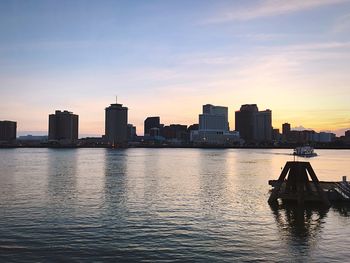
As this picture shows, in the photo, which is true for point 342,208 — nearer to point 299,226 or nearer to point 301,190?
point 301,190

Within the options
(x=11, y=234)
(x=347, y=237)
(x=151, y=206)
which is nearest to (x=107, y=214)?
(x=151, y=206)

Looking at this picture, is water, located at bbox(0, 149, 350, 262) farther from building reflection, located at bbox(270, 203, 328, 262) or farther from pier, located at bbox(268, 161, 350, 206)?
pier, located at bbox(268, 161, 350, 206)

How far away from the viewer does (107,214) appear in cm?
3969

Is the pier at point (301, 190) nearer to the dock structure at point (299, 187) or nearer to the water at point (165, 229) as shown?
the dock structure at point (299, 187)

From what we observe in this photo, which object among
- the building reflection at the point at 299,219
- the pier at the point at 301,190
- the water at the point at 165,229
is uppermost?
the pier at the point at 301,190

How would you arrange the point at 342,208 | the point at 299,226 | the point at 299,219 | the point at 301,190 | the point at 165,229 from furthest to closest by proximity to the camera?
1. the point at 301,190
2. the point at 342,208
3. the point at 299,219
4. the point at 299,226
5. the point at 165,229

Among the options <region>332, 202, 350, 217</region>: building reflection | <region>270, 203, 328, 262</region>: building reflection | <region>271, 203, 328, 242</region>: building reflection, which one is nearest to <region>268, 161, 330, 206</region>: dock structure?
<region>270, 203, 328, 262</region>: building reflection

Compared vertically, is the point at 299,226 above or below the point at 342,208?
below

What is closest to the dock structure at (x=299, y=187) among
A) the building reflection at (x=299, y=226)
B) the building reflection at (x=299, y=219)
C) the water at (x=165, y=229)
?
the building reflection at (x=299, y=226)

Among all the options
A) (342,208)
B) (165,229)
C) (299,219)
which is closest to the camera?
(165,229)

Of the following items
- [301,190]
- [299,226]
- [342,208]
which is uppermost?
[301,190]

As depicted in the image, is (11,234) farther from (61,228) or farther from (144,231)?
(144,231)

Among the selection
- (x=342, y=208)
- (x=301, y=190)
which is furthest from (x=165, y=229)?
(x=342, y=208)

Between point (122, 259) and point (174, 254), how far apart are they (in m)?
3.54
